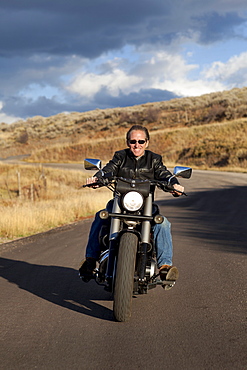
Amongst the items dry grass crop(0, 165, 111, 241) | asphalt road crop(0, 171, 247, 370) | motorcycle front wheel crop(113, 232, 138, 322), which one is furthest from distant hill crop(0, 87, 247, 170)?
motorcycle front wheel crop(113, 232, 138, 322)

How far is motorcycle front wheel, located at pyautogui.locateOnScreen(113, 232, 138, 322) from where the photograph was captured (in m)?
4.84

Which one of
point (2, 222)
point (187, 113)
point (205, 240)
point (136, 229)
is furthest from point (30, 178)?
point (187, 113)

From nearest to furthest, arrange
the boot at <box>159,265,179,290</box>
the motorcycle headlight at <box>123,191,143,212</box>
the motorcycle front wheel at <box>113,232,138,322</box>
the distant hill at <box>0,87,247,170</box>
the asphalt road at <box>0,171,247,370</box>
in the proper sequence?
1. the asphalt road at <box>0,171,247,370</box>
2. the motorcycle front wheel at <box>113,232,138,322</box>
3. the motorcycle headlight at <box>123,191,143,212</box>
4. the boot at <box>159,265,179,290</box>
5. the distant hill at <box>0,87,247,170</box>

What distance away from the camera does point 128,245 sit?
495 centimetres

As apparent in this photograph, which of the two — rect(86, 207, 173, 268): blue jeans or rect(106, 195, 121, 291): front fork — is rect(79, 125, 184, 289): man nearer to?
rect(86, 207, 173, 268): blue jeans

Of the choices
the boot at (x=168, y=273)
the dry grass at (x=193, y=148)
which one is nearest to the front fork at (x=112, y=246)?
the boot at (x=168, y=273)

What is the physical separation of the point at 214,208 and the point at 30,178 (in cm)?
2416

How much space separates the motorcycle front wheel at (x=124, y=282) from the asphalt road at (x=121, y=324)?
5.7 inches

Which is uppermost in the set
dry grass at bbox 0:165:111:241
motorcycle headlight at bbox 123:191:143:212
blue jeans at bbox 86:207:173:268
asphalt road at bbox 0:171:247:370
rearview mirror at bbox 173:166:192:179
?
rearview mirror at bbox 173:166:192:179

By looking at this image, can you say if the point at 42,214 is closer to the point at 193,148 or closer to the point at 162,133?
the point at 193,148

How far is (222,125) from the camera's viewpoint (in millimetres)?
62562

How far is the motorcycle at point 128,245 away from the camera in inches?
192

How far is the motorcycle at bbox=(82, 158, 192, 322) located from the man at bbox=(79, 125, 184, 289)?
200mm

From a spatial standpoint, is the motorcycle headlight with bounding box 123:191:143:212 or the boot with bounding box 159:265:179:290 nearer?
the motorcycle headlight with bounding box 123:191:143:212
